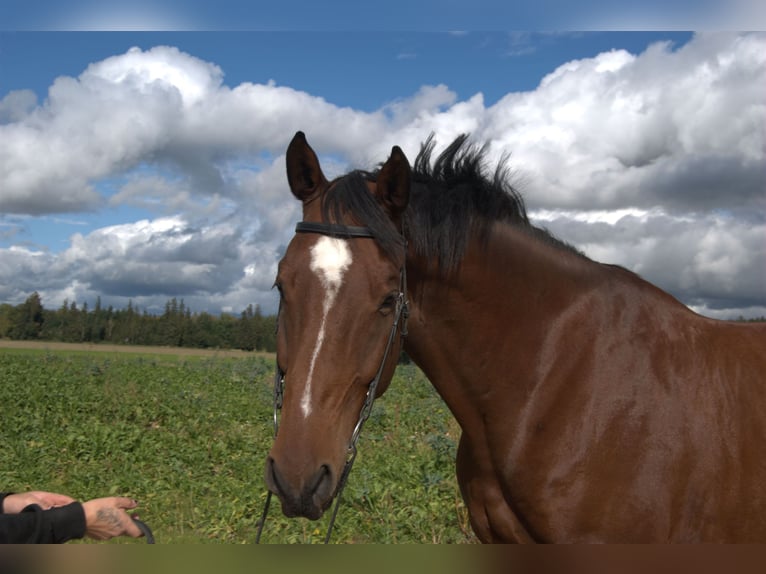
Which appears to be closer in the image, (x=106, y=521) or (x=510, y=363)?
(x=106, y=521)

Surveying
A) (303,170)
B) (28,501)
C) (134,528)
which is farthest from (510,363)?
(28,501)

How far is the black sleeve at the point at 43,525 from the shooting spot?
2.09m

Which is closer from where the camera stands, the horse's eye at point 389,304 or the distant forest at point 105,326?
the horse's eye at point 389,304

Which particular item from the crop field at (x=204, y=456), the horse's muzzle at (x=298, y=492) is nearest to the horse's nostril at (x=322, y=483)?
the horse's muzzle at (x=298, y=492)

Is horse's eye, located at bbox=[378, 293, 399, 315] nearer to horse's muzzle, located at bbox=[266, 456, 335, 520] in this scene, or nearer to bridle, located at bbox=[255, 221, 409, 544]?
bridle, located at bbox=[255, 221, 409, 544]

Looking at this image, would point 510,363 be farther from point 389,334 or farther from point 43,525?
point 43,525

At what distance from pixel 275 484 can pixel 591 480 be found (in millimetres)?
1429

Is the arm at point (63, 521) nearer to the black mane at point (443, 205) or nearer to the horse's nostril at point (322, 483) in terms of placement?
the horse's nostril at point (322, 483)

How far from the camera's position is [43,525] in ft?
7.09

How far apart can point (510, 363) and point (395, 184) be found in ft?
3.45

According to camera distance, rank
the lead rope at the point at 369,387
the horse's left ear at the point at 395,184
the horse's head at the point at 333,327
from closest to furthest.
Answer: the horse's head at the point at 333,327 → the lead rope at the point at 369,387 → the horse's left ear at the point at 395,184

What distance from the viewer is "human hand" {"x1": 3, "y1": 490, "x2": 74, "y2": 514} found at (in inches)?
95.6

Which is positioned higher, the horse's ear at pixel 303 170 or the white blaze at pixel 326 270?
the horse's ear at pixel 303 170

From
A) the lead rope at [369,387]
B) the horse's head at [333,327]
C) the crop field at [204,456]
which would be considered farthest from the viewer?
the crop field at [204,456]
